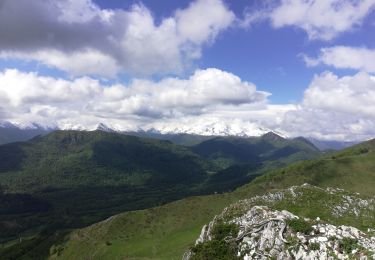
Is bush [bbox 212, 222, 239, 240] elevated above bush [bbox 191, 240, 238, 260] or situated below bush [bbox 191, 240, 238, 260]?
above

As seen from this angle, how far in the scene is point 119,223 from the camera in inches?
6590

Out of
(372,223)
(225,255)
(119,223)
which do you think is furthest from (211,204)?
(225,255)

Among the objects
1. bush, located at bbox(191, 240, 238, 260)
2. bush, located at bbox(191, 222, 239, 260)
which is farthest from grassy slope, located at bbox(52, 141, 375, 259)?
bush, located at bbox(191, 240, 238, 260)

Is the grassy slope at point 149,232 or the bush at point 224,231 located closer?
the bush at point 224,231

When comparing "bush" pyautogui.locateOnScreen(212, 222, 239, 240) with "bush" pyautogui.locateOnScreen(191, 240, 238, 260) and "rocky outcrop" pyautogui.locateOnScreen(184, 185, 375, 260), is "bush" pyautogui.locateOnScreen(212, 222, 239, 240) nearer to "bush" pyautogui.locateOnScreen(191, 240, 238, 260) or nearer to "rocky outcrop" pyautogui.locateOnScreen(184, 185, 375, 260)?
"rocky outcrop" pyautogui.locateOnScreen(184, 185, 375, 260)

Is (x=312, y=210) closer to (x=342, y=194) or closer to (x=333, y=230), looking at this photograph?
(x=342, y=194)

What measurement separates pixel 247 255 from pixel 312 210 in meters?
68.1

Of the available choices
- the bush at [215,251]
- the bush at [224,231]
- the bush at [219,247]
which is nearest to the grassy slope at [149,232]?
the bush at [224,231]

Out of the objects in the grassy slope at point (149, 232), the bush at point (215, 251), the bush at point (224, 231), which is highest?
the bush at point (224, 231)

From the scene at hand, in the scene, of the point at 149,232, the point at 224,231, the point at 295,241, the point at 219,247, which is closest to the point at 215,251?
the point at 219,247

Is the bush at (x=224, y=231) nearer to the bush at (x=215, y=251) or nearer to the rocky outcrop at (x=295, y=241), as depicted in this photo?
the rocky outcrop at (x=295, y=241)

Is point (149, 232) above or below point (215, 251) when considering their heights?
below

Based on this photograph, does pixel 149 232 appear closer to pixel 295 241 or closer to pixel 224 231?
pixel 224 231

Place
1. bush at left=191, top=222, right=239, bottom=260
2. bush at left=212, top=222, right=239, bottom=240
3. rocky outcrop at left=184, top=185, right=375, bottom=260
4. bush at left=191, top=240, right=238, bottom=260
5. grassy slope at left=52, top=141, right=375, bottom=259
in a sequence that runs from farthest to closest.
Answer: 1. grassy slope at left=52, top=141, right=375, bottom=259
2. bush at left=212, top=222, right=239, bottom=240
3. bush at left=191, top=222, right=239, bottom=260
4. bush at left=191, top=240, right=238, bottom=260
5. rocky outcrop at left=184, top=185, right=375, bottom=260
